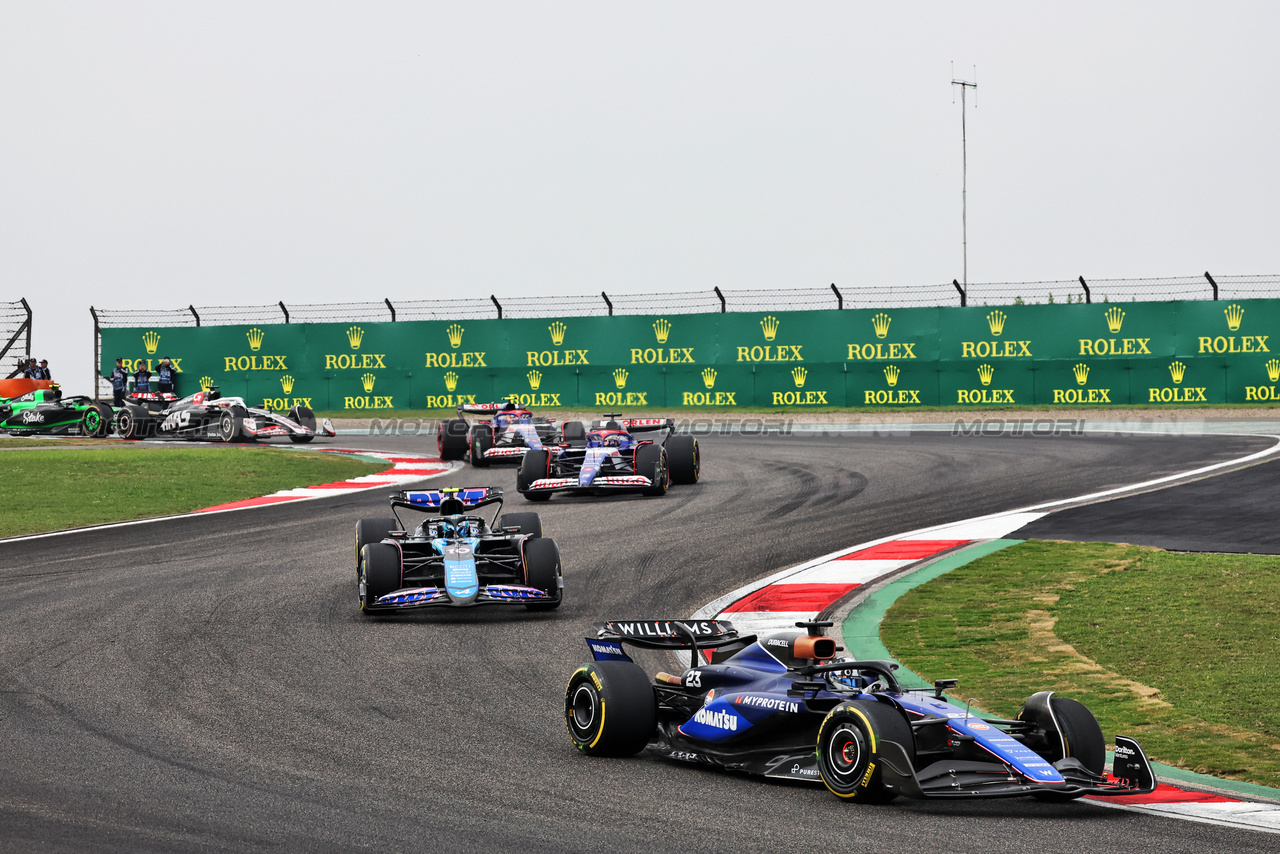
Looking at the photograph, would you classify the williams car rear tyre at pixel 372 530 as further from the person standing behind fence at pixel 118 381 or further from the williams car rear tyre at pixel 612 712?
the person standing behind fence at pixel 118 381

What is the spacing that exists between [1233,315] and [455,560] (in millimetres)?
27025

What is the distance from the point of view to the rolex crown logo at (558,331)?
37.3m

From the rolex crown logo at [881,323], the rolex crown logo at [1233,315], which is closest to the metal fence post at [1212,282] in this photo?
the rolex crown logo at [1233,315]

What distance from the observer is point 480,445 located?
24250mm

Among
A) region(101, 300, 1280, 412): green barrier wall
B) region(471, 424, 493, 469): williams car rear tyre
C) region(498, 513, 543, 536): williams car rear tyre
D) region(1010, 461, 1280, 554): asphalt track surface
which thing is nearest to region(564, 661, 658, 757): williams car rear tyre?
region(498, 513, 543, 536): williams car rear tyre

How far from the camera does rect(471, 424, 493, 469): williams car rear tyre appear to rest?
24.2 metres

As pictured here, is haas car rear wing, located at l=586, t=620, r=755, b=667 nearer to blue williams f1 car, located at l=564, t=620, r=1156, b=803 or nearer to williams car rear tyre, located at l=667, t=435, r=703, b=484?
blue williams f1 car, located at l=564, t=620, r=1156, b=803

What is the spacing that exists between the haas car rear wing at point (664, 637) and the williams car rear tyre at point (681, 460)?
12.7 meters

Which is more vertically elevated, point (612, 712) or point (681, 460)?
point (681, 460)

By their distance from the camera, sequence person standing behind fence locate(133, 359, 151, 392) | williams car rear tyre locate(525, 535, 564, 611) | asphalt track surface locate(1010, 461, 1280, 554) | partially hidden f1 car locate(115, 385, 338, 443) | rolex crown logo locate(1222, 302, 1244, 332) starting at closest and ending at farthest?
williams car rear tyre locate(525, 535, 564, 611) < asphalt track surface locate(1010, 461, 1280, 554) < partially hidden f1 car locate(115, 385, 338, 443) < rolex crown logo locate(1222, 302, 1244, 332) < person standing behind fence locate(133, 359, 151, 392)

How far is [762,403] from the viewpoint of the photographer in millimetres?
35625

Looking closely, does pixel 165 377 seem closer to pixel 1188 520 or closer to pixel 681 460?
pixel 681 460

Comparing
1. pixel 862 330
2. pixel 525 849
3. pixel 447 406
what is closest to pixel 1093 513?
pixel 525 849

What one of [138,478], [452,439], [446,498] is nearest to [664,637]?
[446,498]
